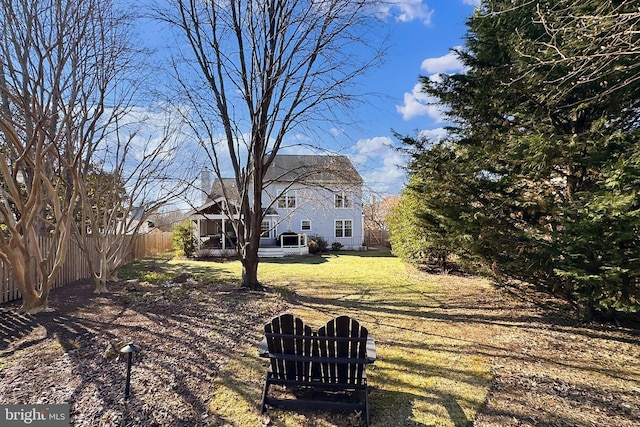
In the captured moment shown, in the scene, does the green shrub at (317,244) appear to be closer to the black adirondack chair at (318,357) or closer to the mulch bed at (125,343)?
the mulch bed at (125,343)

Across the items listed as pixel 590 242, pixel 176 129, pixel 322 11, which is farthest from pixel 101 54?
pixel 590 242

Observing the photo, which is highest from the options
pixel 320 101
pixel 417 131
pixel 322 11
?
pixel 322 11

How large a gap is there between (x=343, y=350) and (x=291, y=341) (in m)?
0.51

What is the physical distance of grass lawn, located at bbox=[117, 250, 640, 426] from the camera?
3043mm

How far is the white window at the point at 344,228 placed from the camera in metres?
24.3

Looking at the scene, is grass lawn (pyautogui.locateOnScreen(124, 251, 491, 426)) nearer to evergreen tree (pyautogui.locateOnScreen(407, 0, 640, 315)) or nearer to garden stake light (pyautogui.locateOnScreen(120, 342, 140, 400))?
garden stake light (pyautogui.locateOnScreen(120, 342, 140, 400))

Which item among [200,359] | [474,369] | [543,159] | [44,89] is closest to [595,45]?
Result: [543,159]

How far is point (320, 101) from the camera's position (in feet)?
26.7

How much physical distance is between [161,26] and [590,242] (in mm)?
10187

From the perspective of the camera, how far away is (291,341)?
10.3ft

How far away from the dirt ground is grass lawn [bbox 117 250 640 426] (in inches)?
0.9

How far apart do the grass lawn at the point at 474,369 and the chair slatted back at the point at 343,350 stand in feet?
1.16

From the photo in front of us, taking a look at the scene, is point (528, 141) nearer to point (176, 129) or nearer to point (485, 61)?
point (485, 61)

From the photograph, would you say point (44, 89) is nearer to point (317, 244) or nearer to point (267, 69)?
point (267, 69)
